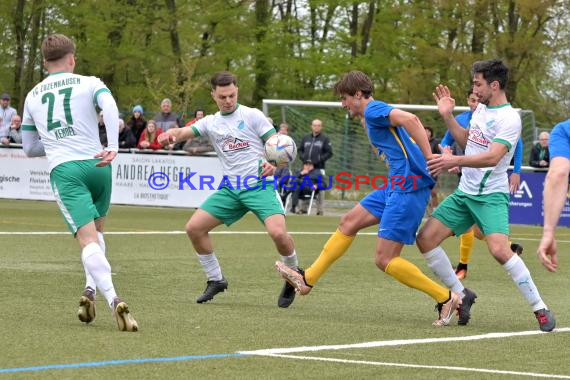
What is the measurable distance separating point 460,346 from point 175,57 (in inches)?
1439

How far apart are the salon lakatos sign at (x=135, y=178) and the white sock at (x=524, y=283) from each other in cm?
1775

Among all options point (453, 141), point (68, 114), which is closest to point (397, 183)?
point (68, 114)

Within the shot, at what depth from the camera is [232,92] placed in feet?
35.8

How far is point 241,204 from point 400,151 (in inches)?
A: 77.5

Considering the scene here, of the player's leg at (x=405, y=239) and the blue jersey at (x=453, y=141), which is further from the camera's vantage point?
the blue jersey at (x=453, y=141)

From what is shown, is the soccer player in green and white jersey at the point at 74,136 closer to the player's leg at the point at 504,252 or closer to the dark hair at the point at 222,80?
the dark hair at the point at 222,80

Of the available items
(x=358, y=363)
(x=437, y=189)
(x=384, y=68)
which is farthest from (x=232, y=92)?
(x=384, y=68)

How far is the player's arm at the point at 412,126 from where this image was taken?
29.9ft

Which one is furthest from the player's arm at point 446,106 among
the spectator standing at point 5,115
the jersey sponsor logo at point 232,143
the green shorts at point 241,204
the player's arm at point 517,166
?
the spectator standing at point 5,115

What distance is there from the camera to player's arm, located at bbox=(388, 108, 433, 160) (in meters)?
9.12

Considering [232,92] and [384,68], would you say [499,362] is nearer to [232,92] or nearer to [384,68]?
[232,92]

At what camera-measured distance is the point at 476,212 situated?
954 cm

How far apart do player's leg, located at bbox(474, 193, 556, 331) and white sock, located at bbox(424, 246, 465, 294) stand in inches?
17.1

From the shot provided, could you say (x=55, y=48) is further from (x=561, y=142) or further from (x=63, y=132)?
(x=561, y=142)
